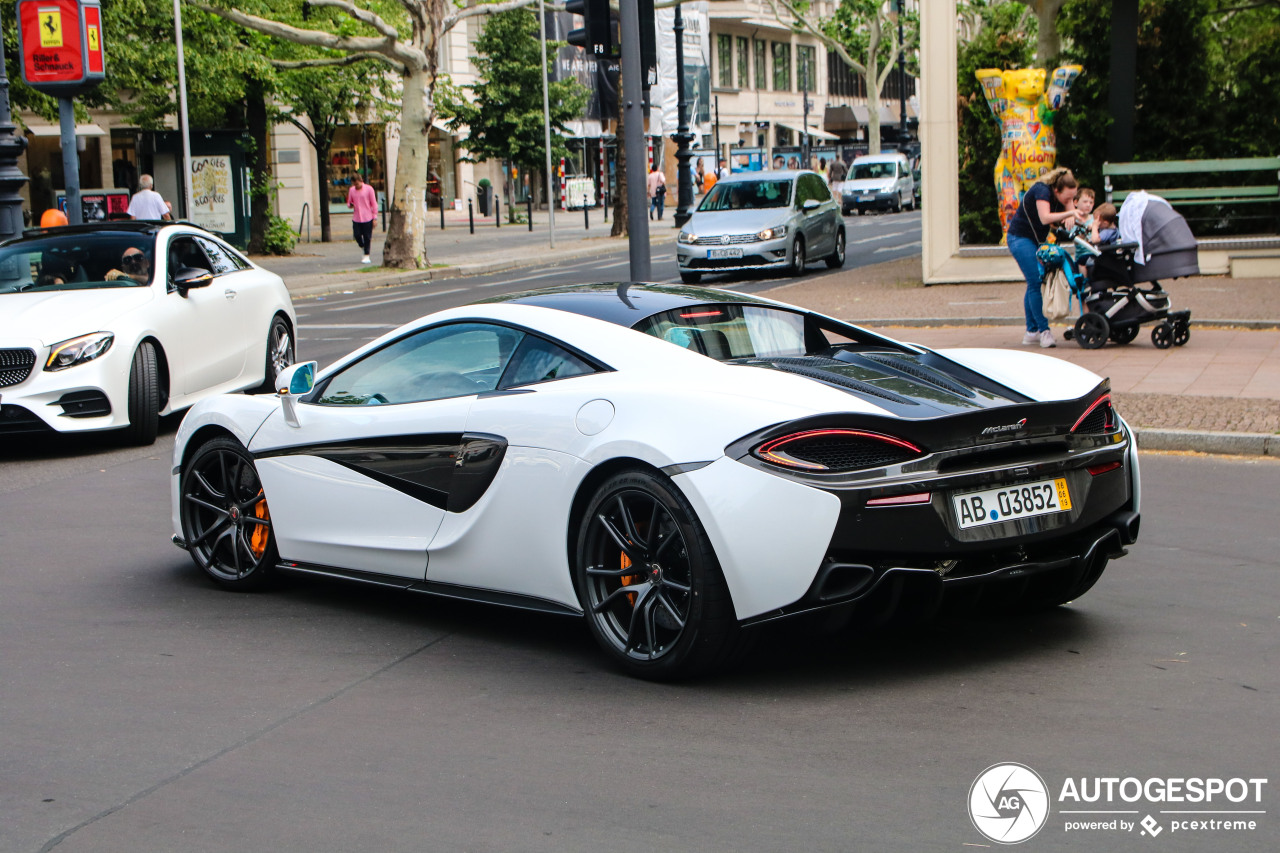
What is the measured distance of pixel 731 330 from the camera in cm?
550

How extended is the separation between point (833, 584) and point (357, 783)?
1.48 metres

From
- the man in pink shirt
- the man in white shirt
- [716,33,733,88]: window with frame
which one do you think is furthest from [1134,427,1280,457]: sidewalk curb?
[716,33,733,88]: window with frame

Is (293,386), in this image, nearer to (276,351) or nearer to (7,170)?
(276,351)

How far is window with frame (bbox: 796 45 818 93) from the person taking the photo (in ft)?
282

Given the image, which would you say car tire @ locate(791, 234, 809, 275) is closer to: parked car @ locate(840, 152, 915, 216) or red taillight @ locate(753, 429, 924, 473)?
red taillight @ locate(753, 429, 924, 473)

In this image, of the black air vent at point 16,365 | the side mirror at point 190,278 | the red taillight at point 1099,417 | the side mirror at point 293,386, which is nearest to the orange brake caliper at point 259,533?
the side mirror at point 293,386

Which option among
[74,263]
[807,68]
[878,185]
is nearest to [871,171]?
[878,185]

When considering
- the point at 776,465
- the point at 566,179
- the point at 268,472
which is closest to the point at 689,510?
the point at 776,465

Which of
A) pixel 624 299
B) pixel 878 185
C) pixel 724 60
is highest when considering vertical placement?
pixel 724 60

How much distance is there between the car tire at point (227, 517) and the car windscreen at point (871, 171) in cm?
4873

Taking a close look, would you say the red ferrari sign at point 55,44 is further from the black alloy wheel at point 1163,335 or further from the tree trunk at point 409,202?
the black alloy wheel at point 1163,335

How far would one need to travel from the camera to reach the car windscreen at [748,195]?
2623 centimetres

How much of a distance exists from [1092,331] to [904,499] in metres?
9.55

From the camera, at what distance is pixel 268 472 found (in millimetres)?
6188
